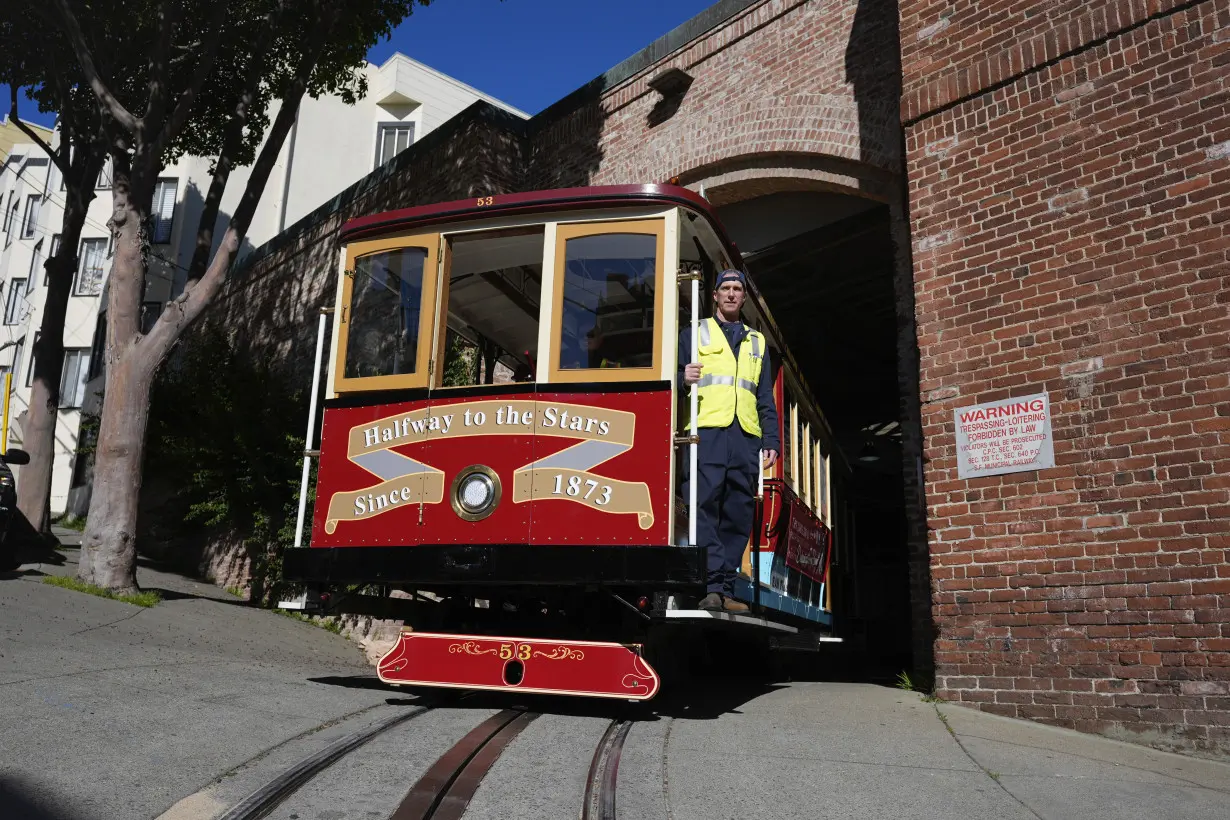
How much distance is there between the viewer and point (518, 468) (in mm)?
5188

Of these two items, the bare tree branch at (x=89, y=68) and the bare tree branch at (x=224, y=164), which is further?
the bare tree branch at (x=224, y=164)

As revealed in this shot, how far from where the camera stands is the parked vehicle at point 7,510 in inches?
412

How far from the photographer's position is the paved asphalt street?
3.39 meters

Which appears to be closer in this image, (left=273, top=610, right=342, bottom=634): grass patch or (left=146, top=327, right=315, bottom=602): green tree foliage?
(left=273, top=610, right=342, bottom=634): grass patch

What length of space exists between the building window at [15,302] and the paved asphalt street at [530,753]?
28105mm

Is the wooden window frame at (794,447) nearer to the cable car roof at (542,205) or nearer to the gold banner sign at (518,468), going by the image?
the cable car roof at (542,205)

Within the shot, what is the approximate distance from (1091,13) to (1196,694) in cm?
445

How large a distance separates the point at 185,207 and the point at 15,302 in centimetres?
1019

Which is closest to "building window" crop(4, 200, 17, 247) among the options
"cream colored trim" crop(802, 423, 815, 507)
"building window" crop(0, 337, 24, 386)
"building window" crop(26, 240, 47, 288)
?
"building window" crop(26, 240, 47, 288)

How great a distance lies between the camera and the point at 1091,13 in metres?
6.65

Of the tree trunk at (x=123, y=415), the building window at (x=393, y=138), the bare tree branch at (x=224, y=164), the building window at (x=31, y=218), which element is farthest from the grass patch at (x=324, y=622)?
the building window at (x=31, y=218)

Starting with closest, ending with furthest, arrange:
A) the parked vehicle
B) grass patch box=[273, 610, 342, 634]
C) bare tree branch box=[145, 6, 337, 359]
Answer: bare tree branch box=[145, 6, 337, 359] < the parked vehicle < grass patch box=[273, 610, 342, 634]

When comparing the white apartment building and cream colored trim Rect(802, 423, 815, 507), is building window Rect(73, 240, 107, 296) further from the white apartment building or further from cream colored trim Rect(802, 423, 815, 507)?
cream colored trim Rect(802, 423, 815, 507)

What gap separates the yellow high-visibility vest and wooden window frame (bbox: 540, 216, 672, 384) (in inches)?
13.8
